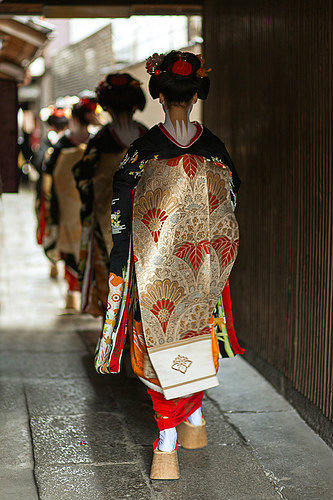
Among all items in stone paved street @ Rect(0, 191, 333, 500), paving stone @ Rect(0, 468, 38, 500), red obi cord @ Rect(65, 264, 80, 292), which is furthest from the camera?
red obi cord @ Rect(65, 264, 80, 292)

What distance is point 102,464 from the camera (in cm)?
351

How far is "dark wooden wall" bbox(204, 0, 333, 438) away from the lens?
3760 millimetres

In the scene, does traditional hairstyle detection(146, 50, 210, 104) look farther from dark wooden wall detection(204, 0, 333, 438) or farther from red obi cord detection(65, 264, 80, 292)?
red obi cord detection(65, 264, 80, 292)

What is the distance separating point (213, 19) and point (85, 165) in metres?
1.80

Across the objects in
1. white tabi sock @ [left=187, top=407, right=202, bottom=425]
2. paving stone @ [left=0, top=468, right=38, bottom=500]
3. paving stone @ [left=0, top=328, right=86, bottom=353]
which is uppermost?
white tabi sock @ [left=187, top=407, right=202, bottom=425]

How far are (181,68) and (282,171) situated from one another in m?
1.27

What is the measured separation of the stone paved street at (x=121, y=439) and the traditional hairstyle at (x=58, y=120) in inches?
122

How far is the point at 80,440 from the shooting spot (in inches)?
150

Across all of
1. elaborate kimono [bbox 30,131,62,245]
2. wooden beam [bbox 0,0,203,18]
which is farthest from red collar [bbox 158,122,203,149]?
elaborate kimono [bbox 30,131,62,245]

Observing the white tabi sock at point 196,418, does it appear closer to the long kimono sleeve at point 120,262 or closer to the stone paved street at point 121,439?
the stone paved street at point 121,439

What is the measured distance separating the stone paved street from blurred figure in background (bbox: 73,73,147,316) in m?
0.73

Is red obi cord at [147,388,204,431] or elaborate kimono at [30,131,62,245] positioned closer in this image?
red obi cord at [147,388,204,431]

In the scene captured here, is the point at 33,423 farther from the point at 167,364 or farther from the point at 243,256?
the point at 243,256

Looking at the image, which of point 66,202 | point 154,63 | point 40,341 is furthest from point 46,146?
point 154,63
